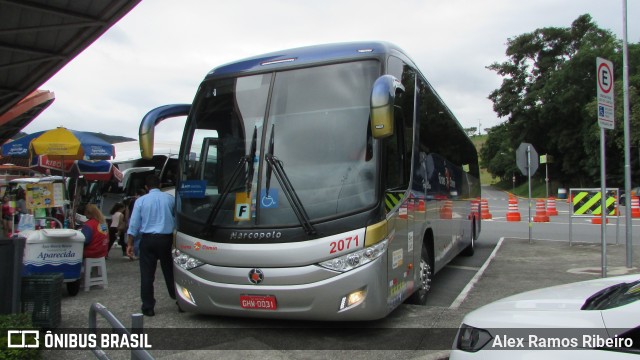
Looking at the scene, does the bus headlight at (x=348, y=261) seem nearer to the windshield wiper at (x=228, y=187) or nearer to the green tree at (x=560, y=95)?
the windshield wiper at (x=228, y=187)

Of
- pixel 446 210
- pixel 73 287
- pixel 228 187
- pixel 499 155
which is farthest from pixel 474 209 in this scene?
pixel 499 155

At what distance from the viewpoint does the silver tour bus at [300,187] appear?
205 inches

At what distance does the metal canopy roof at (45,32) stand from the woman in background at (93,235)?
3.97 metres

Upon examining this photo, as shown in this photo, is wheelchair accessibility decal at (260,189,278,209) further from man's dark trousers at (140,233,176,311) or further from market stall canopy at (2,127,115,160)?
market stall canopy at (2,127,115,160)

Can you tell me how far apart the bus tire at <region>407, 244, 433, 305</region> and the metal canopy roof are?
284 inches

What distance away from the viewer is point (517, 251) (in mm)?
13703

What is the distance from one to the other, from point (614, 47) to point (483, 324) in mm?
59012

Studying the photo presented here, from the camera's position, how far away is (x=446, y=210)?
30.3ft

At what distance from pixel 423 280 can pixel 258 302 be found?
2773 mm

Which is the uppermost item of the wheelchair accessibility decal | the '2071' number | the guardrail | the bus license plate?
the wheelchair accessibility decal

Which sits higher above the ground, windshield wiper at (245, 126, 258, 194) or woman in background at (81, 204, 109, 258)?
windshield wiper at (245, 126, 258, 194)

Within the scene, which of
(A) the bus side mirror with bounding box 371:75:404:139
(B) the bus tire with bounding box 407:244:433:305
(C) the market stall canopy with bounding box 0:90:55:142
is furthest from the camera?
(C) the market stall canopy with bounding box 0:90:55:142

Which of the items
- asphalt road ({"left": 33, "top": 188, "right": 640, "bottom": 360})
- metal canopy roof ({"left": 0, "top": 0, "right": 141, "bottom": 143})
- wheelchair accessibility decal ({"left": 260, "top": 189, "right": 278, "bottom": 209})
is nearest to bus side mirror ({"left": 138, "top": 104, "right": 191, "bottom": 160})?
wheelchair accessibility decal ({"left": 260, "top": 189, "right": 278, "bottom": 209})

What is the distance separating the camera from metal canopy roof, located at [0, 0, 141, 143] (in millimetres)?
9540
